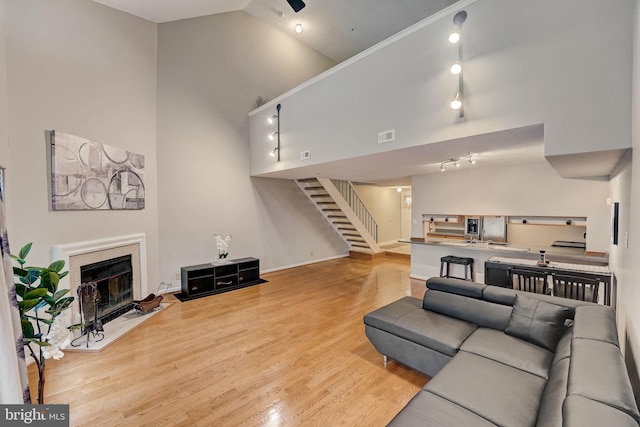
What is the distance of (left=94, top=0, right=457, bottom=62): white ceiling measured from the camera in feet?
15.1

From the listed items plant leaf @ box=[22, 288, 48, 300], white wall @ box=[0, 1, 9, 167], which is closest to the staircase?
white wall @ box=[0, 1, 9, 167]

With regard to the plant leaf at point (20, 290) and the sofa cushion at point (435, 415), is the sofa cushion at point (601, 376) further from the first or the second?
the plant leaf at point (20, 290)

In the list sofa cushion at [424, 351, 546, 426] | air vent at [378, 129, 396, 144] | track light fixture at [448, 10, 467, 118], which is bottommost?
sofa cushion at [424, 351, 546, 426]

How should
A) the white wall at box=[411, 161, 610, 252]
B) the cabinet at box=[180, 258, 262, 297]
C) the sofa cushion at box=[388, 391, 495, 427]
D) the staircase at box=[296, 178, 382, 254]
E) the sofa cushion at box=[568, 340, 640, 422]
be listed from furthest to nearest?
the staircase at box=[296, 178, 382, 254] → the cabinet at box=[180, 258, 262, 297] → the white wall at box=[411, 161, 610, 252] → the sofa cushion at box=[388, 391, 495, 427] → the sofa cushion at box=[568, 340, 640, 422]

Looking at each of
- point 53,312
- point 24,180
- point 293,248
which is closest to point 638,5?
point 53,312

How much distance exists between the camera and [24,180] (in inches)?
115

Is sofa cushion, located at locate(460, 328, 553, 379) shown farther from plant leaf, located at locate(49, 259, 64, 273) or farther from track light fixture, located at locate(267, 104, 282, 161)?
track light fixture, located at locate(267, 104, 282, 161)

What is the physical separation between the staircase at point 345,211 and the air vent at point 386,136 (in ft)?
10.3

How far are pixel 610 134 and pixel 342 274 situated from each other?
5.22m

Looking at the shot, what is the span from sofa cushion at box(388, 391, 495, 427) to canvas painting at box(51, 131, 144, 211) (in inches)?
164

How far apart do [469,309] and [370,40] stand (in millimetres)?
6742

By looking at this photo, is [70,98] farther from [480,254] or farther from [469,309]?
[480,254]

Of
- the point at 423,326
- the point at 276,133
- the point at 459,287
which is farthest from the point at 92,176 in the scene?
the point at 459,287

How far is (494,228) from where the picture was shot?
5.26m
